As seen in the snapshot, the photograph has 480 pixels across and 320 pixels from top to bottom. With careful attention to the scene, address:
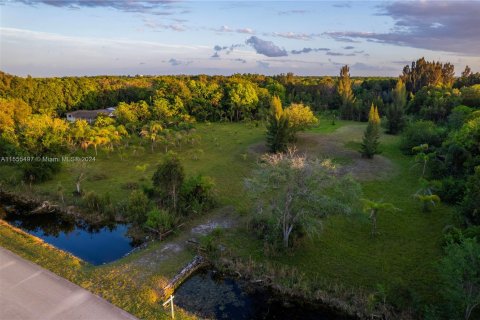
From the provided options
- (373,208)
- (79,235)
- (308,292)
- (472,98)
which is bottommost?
(79,235)

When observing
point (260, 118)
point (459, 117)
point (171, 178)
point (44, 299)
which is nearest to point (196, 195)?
point (171, 178)

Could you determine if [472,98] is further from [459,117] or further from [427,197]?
[427,197]

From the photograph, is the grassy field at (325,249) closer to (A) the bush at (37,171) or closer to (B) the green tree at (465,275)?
(A) the bush at (37,171)

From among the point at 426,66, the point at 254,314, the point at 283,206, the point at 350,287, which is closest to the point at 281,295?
the point at 254,314

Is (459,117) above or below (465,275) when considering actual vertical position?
above

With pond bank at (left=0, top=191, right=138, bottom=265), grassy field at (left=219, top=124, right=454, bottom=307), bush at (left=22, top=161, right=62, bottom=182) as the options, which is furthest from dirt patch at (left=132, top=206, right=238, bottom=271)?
bush at (left=22, top=161, right=62, bottom=182)

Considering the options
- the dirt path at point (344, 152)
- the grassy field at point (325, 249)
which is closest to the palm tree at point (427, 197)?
the grassy field at point (325, 249)

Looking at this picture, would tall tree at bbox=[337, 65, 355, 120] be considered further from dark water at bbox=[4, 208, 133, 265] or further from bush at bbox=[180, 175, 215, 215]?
dark water at bbox=[4, 208, 133, 265]

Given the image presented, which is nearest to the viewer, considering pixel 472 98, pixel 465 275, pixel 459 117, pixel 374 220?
pixel 465 275
